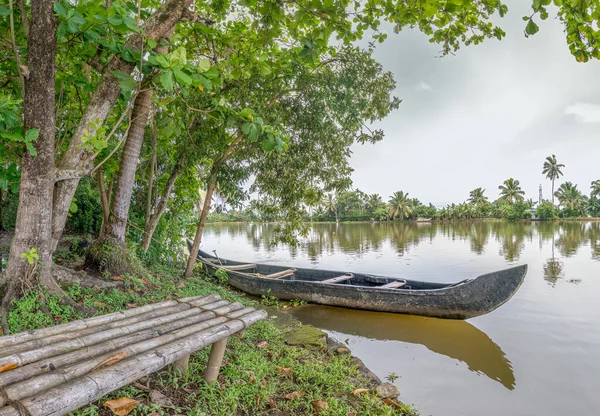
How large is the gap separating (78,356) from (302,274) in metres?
8.01

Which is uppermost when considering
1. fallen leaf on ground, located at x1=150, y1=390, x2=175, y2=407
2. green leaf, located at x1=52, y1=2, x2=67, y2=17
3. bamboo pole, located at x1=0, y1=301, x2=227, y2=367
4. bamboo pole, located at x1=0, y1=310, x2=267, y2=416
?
green leaf, located at x1=52, y1=2, x2=67, y2=17

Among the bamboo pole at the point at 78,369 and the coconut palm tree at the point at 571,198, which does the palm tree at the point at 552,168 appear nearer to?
the coconut palm tree at the point at 571,198

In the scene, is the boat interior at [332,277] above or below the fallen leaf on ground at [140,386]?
below

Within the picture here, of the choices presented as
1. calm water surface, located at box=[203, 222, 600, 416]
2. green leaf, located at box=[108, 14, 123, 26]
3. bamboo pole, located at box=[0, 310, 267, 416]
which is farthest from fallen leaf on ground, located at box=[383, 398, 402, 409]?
green leaf, located at box=[108, 14, 123, 26]

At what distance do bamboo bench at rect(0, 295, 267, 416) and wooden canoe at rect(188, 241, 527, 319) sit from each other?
475cm

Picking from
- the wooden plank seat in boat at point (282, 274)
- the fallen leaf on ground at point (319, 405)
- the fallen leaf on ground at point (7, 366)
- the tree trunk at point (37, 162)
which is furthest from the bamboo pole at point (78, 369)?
the wooden plank seat in boat at point (282, 274)

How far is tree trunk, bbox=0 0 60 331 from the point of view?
308cm

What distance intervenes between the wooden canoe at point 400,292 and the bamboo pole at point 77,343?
5135mm

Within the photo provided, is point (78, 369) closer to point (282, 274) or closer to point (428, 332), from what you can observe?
point (428, 332)

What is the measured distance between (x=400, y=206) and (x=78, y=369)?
225 ft

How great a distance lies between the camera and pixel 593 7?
9.80 feet

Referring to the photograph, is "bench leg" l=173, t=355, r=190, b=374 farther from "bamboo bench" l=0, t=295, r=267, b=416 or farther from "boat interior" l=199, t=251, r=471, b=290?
"boat interior" l=199, t=251, r=471, b=290

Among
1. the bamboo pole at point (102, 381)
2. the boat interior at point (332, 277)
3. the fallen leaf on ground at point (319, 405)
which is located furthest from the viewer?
the boat interior at point (332, 277)

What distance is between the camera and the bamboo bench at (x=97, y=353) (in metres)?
1.46
